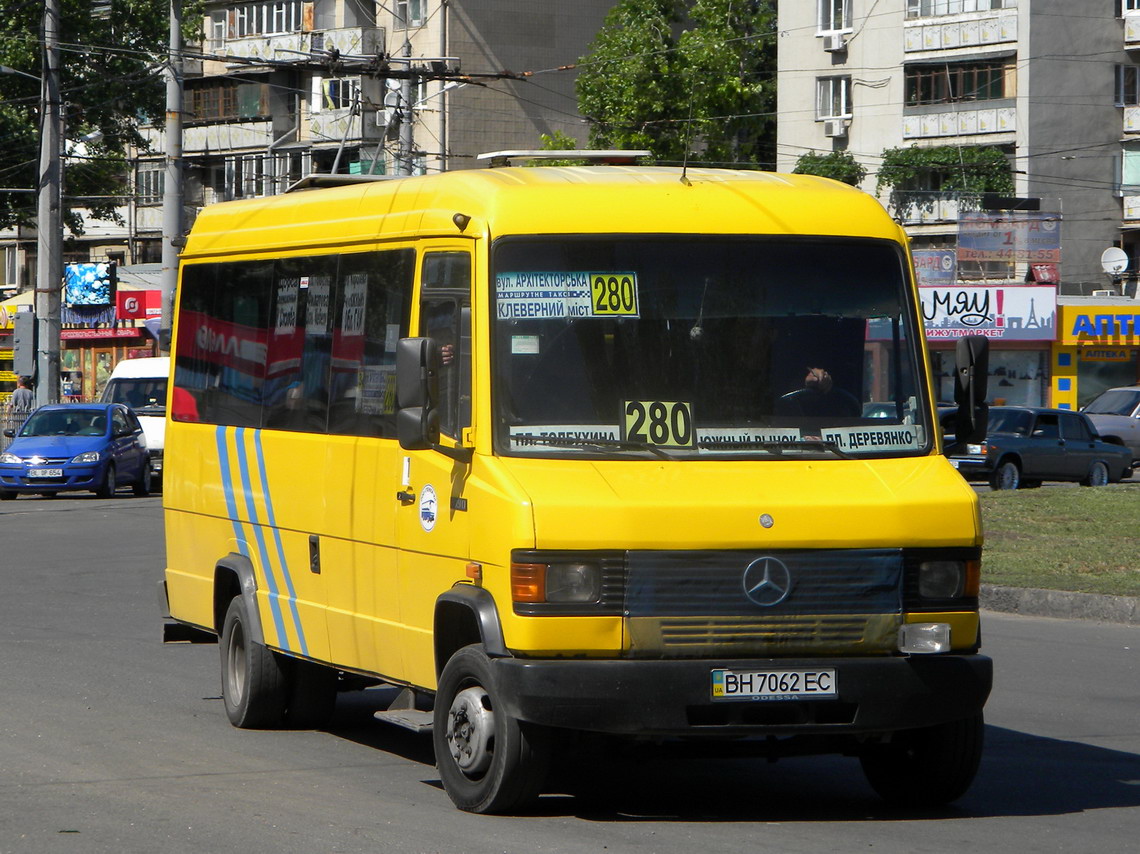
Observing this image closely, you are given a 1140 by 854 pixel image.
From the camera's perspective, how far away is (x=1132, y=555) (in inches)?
698

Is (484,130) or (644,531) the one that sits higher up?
(484,130)

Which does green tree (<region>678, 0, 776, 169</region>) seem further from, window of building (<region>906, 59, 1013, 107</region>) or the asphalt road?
the asphalt road

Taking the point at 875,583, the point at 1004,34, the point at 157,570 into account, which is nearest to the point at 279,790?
the point at 875,583

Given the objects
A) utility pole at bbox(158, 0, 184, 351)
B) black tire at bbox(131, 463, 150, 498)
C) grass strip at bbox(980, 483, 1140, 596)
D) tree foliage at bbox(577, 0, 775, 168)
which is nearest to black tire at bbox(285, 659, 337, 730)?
grass strip at bbox(980, 483, 1140, 596)

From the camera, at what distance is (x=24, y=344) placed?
36.2 meters

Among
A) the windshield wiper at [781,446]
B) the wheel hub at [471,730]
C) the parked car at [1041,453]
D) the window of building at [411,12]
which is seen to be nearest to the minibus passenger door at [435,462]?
the wheel hub at [471,730]

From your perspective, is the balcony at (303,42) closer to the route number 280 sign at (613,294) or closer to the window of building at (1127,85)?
the window of building at (1127,85)

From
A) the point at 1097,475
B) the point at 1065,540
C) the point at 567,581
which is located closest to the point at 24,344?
the point at 1097,475

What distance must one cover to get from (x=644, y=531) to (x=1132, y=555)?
1195 centimetres

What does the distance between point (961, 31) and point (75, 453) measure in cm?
3764

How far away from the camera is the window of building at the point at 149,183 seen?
76062 mm

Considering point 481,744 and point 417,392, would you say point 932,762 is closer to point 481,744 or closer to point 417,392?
point 481,744

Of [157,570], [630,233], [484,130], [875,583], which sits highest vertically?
[484,130]

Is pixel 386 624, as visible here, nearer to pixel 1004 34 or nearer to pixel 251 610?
pixel 251 610
